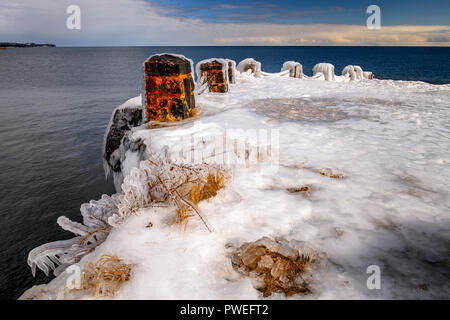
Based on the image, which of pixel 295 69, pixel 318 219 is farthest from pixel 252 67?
pixel 318 219

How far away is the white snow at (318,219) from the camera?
4.85ft

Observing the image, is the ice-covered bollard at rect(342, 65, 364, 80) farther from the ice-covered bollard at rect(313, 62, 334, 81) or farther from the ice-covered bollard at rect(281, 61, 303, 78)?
the ice-covered bollard at rect(281, 61, 303, 78)

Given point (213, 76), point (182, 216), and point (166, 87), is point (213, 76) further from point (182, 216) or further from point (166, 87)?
point (182, 216)

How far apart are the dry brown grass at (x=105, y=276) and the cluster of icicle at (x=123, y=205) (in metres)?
0.46

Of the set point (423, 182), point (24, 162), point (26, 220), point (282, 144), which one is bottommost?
point (26, 220)

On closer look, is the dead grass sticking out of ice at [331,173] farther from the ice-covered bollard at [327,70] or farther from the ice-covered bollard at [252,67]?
the ice-covered bollard at [327,70]

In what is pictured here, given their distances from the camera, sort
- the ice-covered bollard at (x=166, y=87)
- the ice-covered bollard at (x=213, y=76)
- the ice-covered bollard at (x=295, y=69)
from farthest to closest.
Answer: the ice-covered bollard at (x=295, y=69) < the ice-covered bollard at (x=213, y=76) < the ice-covered bollard at (x=166, y=87)

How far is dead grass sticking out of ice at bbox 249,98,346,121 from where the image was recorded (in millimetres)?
5320

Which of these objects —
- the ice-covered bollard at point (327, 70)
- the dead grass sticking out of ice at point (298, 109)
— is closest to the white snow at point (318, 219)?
the dead grass sticking out of ice at point (298, 109)

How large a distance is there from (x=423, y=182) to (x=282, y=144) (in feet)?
5.67

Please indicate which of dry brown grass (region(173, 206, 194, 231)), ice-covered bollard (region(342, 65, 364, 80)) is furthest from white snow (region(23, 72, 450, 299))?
ice-covered bollard (region(342, 65, 364, 80))

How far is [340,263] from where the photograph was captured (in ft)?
5.40

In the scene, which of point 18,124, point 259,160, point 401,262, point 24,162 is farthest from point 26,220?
point 18,124
